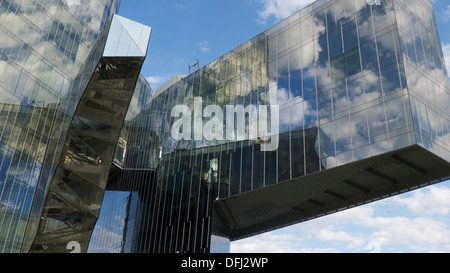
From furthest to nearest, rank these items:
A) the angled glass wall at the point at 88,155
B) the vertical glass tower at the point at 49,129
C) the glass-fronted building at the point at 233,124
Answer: the vertical glass tower at the point at 49,129
the glass-fronted building at the point at 233,124
the angled glass wall at the point at 88,155

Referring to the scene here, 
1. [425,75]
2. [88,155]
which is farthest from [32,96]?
[425,75]

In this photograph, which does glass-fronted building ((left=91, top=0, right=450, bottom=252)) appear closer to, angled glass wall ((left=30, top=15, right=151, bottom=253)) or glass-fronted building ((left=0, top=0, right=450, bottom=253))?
glass-fronted building ((left=0, top=0, right=450, bottom=253))

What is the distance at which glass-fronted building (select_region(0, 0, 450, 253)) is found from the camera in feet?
107

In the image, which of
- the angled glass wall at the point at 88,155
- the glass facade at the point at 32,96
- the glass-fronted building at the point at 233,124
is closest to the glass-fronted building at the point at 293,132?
the glass-fronted building at the point at 233,124

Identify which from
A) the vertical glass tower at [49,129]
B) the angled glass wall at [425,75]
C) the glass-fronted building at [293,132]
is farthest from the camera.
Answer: the vertical glass tower at [49,129]

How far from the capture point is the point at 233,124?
139 feet

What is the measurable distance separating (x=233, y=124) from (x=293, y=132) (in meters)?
7.40

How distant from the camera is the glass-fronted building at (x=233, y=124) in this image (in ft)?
107

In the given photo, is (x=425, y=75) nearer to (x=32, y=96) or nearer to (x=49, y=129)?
(x=49, y=129)

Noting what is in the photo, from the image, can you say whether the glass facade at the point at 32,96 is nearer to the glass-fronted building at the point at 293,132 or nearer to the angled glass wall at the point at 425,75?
the glass-fronted building at the point at 293,132

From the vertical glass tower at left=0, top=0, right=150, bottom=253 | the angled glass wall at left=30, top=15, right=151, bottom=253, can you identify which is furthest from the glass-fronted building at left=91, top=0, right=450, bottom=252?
the vertical glass tower at left=0, top=0, right=150, bottom=253

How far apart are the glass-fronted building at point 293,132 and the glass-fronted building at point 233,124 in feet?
0.39

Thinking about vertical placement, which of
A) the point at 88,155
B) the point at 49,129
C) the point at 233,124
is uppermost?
the point at 233,124

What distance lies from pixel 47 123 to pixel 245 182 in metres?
17.8
